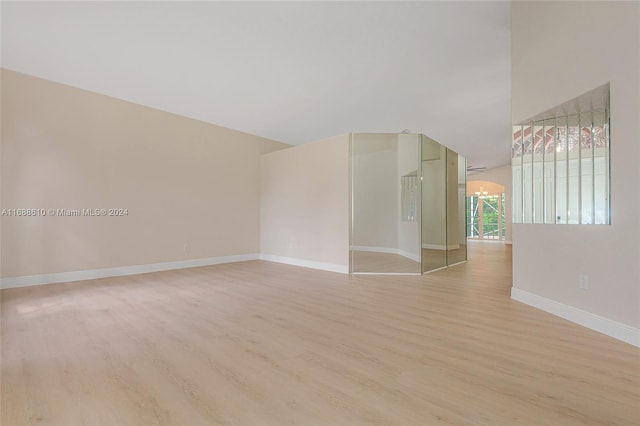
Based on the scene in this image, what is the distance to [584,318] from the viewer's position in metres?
2.63

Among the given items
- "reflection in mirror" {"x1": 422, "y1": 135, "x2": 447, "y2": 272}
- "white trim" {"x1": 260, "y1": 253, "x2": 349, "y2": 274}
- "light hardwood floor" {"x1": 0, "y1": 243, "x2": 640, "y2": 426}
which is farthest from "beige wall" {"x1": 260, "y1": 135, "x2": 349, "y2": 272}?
"light hardwood floor" {"x1": 0, "y1": 243, "x2": 640, "y2": 426}

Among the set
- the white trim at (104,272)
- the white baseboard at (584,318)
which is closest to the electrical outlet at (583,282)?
the white baseboard at (584,318)

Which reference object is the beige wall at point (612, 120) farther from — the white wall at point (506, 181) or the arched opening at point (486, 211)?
the arched opening at point (486, 211)

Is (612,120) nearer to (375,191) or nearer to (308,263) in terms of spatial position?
(375,191)

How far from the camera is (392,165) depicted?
6379 millimetres

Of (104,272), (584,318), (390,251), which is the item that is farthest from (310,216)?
(584,318)

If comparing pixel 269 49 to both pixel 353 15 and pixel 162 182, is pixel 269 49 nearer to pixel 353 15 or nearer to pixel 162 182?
pixel 353 15

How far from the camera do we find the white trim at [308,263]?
17.2 feet

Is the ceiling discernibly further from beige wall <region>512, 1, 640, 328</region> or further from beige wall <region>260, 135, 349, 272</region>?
beige wall <region>260, 135, 349, 272</region>

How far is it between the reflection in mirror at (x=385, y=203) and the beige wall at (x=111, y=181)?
266 centimetres

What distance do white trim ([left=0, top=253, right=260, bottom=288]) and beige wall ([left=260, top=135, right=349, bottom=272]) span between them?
1125mm

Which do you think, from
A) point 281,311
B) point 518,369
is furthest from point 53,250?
point 518,369

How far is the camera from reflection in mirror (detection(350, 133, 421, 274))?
5.34 m

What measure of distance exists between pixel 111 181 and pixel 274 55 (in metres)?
3.31
